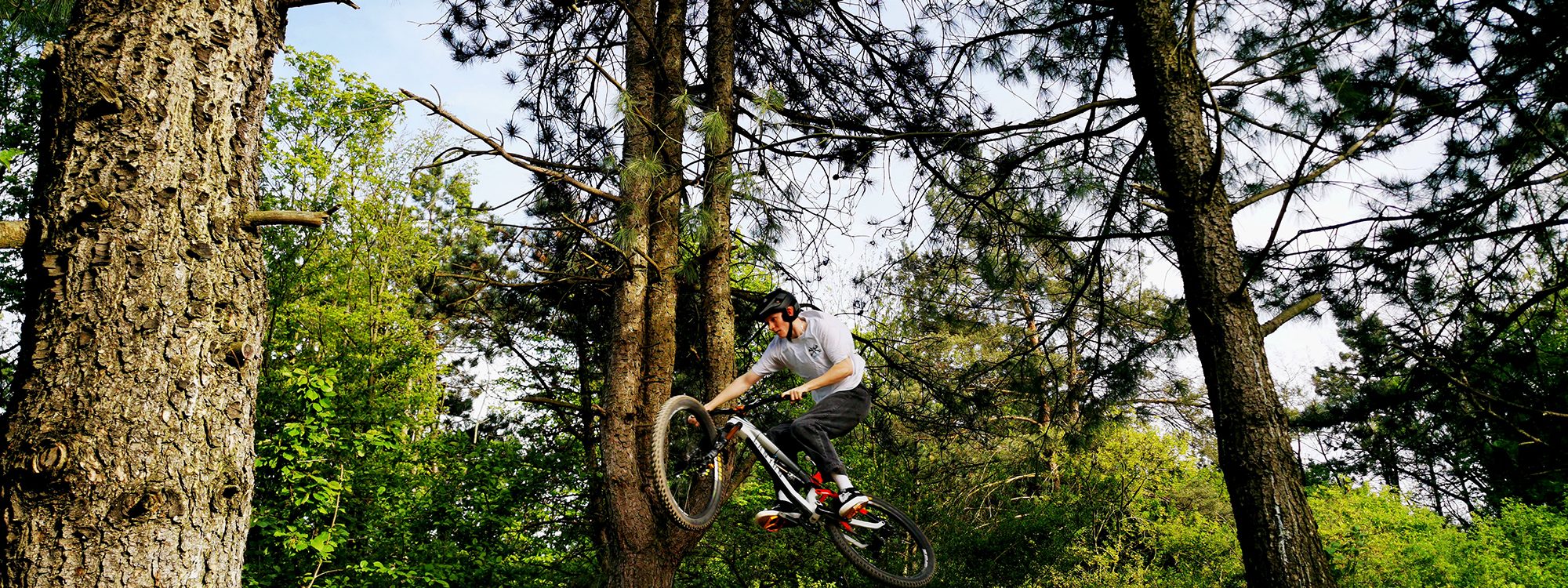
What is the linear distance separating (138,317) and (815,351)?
3.31 meters

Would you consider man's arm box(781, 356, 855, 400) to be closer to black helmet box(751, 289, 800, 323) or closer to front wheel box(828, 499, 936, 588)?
black helmet box(751, 289, 800, 323)

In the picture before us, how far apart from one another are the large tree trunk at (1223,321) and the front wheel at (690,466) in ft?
8.67

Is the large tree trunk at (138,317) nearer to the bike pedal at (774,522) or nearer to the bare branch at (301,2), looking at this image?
the bare branch at (301,2)

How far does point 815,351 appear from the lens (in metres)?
5.13

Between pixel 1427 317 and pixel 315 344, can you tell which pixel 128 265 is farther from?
pixel 315 344

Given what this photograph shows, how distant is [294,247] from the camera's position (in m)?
14.1

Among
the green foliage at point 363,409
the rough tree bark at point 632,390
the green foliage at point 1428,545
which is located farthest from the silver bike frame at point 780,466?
the green foliage at point 1428,545

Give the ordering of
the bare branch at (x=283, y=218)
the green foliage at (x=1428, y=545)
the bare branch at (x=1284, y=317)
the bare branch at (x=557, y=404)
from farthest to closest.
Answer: the green foliage at (x=1428, y=545) < the bare branch at (x=557, y=404) < the bare branch at (x=1284, y=317) < the bare branch at (x=283, y=218)

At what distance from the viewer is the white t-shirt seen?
502cm

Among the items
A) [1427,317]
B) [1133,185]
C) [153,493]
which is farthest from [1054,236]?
[153,493]

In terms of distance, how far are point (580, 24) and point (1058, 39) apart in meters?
4.10

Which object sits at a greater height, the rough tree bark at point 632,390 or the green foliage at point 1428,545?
the rough tree bark at point 632,390

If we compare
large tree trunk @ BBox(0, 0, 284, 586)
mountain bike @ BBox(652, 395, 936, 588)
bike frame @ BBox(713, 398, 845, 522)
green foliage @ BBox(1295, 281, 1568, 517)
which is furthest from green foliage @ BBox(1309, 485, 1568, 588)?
large tree trunk @ BBox(0, 0, 284, 586)

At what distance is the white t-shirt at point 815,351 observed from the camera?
16.5ft
